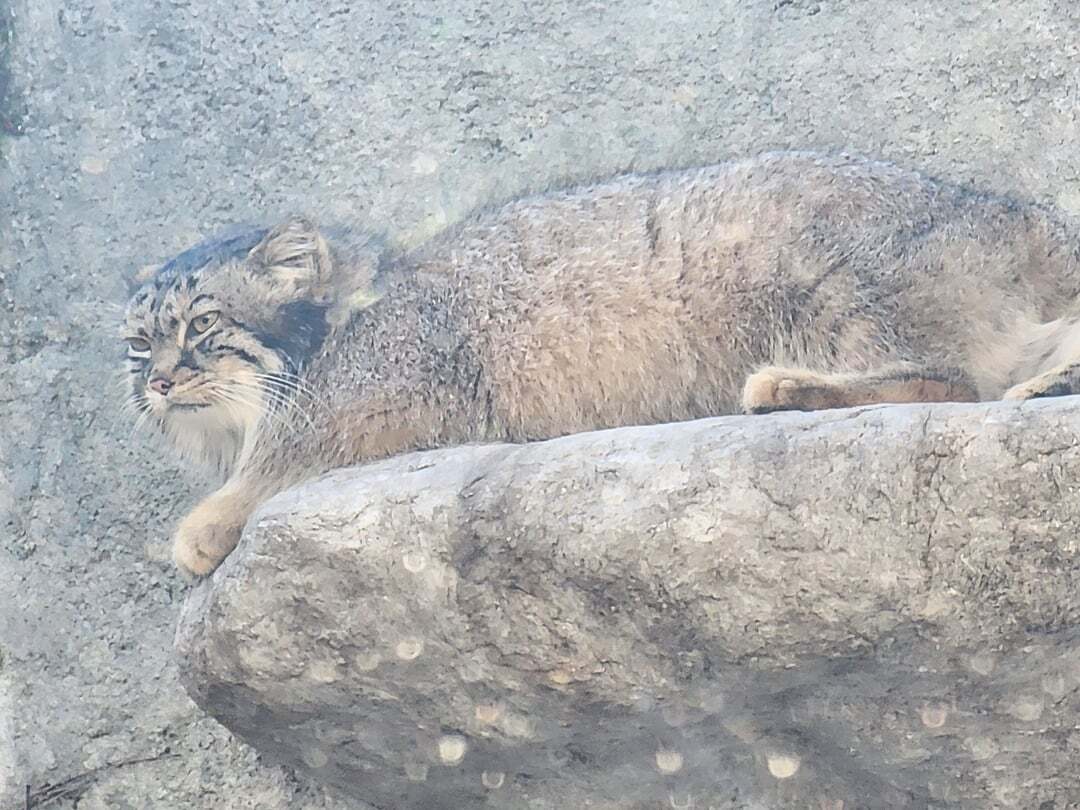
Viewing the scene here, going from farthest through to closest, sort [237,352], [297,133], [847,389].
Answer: [297,133] < [237,352] < [847,389]

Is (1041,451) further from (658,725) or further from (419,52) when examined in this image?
(419,52)

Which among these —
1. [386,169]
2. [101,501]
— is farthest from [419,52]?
[101,501]

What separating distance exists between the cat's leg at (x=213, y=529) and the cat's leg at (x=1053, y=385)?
1.24 meters

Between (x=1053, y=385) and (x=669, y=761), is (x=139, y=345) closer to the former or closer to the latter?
(x=669, y=761)

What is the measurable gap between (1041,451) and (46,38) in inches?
105

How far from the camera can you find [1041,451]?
184 centimetres

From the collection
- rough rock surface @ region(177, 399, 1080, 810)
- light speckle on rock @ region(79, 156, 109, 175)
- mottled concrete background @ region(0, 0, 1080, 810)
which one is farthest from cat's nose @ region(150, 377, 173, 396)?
light speckle on rock @ region(79, 156, 109, 175)

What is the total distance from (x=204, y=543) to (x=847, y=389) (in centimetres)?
107

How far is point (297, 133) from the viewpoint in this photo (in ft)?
11.3

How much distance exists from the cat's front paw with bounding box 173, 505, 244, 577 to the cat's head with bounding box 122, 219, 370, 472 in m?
0.18

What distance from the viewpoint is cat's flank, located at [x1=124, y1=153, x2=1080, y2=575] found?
2.38 meters

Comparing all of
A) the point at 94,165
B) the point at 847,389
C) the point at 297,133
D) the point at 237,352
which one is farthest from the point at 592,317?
the point at 94,165

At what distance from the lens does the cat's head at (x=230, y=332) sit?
2582 mm

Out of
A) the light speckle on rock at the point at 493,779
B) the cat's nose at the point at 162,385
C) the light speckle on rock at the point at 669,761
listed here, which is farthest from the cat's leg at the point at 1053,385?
the cat's nose at the point at 162,385
